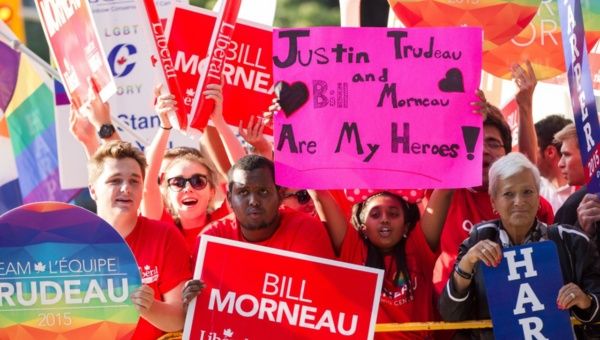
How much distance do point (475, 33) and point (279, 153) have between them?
1.05m

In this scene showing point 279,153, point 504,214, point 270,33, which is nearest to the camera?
point 504,214

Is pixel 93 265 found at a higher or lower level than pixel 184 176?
lower

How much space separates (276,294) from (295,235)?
28cm

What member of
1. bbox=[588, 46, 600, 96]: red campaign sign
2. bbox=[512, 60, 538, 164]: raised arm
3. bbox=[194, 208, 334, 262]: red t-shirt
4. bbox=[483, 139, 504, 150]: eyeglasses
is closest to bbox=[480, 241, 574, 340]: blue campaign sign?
bbox=[194, 208, 334, 262]: red t-shirt

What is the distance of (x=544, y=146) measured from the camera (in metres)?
7.74

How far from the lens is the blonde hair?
5.71 metres

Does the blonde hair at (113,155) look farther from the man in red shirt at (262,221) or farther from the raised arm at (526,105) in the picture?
the raised arm at (526,105)

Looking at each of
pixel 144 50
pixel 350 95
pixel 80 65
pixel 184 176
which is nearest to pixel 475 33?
pixel 350 95

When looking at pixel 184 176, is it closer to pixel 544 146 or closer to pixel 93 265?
pixel 93 265

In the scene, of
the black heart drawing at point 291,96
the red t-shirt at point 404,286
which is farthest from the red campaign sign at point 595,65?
the black heart drawing at point 291,96

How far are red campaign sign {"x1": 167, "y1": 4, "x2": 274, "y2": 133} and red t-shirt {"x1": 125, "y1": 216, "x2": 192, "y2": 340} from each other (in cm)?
152

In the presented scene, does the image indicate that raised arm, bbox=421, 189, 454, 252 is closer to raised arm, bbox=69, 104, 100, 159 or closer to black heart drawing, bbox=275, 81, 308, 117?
black heart drawing, bbox=275, 81, 308, 117

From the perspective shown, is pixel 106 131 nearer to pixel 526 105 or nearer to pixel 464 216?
pixel 464 216

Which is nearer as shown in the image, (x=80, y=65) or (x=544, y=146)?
(x=80, y=65)
